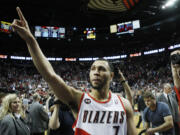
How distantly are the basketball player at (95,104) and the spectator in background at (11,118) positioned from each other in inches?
57.8

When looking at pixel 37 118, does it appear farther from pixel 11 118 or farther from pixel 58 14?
pixel 58 14

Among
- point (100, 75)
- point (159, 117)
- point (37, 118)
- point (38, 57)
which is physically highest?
point (38, 57)

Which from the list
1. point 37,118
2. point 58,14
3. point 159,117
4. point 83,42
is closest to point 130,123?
point 159,117

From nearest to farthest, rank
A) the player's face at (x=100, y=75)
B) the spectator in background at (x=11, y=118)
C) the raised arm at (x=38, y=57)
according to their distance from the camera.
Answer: the raised arm at (x=38, y=57), the player's face at (x=100, y=75), the spectator in background at (x=11, y=118)

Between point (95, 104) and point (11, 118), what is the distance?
1703 mm

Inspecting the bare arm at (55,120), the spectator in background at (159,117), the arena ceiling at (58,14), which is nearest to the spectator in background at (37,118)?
the bare arm at (55,120)

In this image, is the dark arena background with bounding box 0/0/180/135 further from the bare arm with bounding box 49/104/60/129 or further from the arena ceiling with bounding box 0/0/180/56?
the bare arm with bounding box 49/104/60/129

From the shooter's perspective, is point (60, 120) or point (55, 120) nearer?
point (55, 120)

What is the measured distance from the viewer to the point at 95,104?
1785 millimetres

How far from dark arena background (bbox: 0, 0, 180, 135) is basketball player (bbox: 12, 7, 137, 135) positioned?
18.6 metres

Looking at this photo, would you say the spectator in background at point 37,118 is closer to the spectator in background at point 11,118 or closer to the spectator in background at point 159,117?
the spectator in background at point 11,118

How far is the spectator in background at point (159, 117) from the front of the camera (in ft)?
9.75

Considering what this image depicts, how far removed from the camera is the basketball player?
1.48m

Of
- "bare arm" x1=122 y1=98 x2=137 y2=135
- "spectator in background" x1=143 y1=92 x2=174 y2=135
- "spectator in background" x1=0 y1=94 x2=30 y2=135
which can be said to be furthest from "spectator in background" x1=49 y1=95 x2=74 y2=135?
"spectator in background" x1=143 y1=92 x2=174 y2=135
